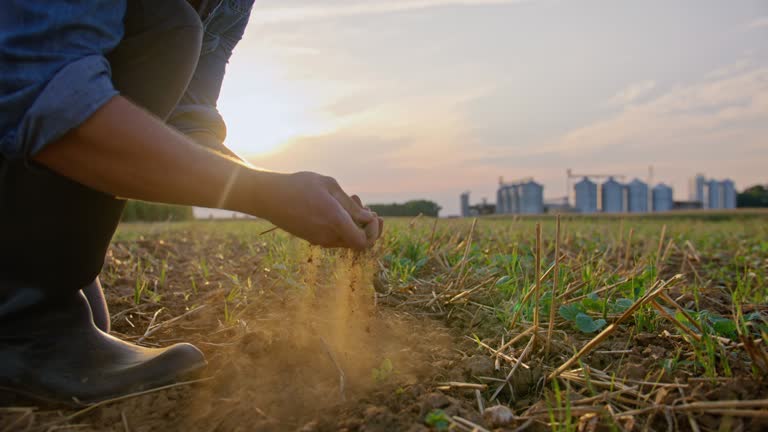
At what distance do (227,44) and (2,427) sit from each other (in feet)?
4.24

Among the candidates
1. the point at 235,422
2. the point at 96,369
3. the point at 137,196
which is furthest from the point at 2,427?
the point at 137,196

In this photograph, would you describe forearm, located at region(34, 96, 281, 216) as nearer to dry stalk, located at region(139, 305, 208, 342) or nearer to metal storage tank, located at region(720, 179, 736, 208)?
dry stalk, located at region(139, 305, 208, 342)

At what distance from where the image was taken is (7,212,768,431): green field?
41.1 inches

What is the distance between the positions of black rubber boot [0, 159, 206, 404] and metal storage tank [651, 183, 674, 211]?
95.7 ft

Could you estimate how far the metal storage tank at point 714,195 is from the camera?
26.3 m

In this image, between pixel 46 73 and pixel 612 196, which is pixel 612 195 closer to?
pixel 612 196

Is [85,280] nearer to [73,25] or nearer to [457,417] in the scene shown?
[73,25]

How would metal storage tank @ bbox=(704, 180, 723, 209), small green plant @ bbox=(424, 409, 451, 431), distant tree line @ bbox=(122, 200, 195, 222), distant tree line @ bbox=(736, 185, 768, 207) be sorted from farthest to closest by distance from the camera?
distant tree line @ bbox=(736, 185, 768, 207) < metal storage tank @ bbox=(704, 180, 723, 209) < distant tree line @ bbox=(122, 200, 195, 222) < small green plant @ bbox=(424, 409, 451, 431)

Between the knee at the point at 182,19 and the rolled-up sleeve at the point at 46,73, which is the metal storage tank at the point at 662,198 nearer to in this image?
the knee at the point at 182,19

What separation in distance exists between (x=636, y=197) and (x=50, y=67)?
29162 millimetres

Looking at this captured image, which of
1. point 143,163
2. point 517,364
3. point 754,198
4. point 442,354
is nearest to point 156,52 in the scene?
point 143,163

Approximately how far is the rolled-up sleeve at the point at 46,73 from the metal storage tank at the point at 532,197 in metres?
26.4

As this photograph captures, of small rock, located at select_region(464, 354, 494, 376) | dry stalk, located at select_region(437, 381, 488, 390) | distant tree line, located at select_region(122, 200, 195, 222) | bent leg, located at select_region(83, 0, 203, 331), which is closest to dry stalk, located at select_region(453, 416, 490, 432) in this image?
dry stalk, located at select_region(437, 381, 488, 390)

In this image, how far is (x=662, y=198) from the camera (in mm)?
26594
